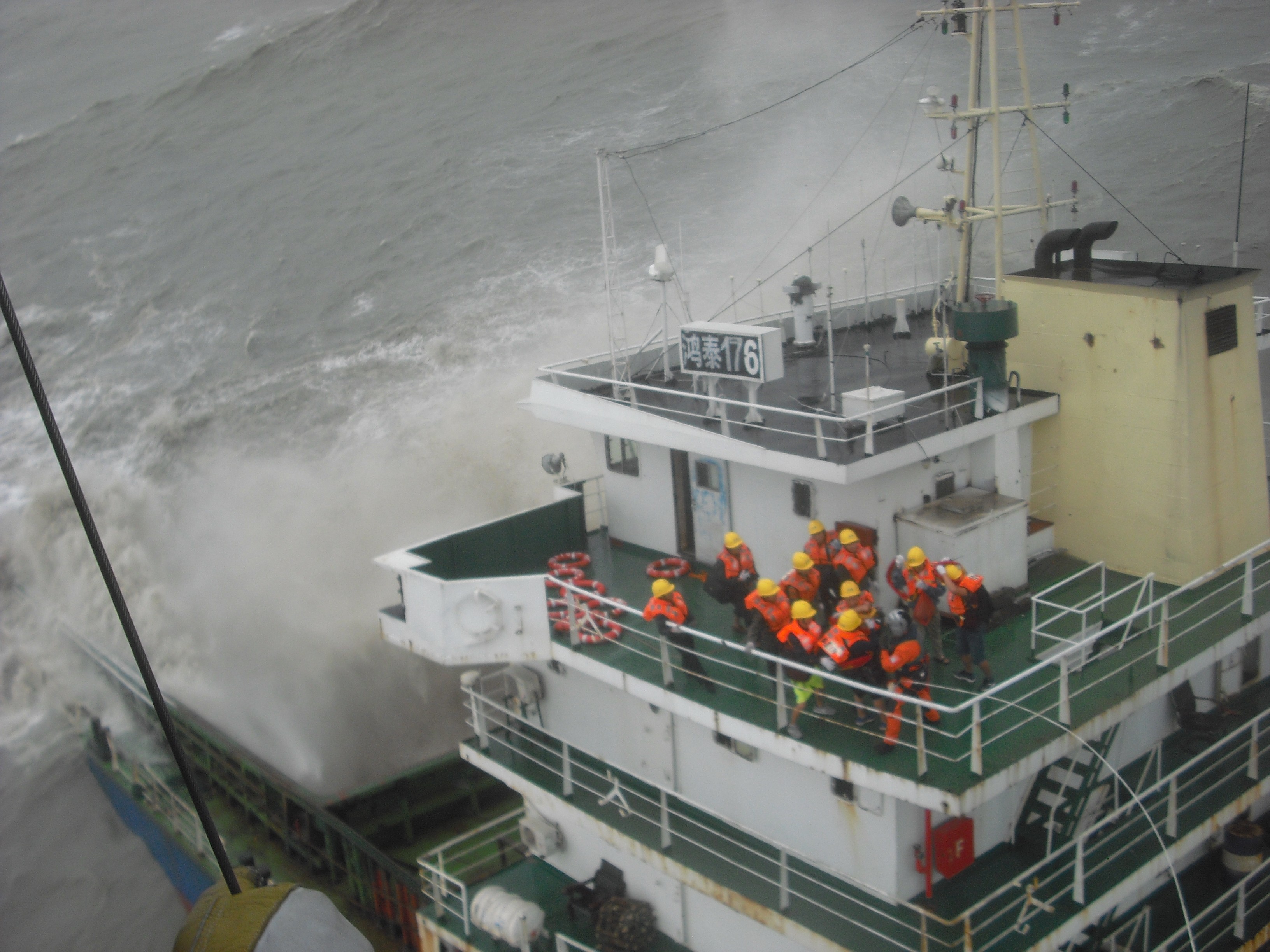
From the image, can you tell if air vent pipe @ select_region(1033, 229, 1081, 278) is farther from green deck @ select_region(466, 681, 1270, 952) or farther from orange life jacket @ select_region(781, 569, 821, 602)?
green deck @ select_region(466, 681, 1270, 952)

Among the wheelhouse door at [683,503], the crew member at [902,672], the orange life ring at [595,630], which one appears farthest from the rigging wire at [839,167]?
the crew member at [902,672]

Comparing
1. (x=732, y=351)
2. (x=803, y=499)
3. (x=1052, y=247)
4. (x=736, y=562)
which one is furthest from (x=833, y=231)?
(x=736, y=562)

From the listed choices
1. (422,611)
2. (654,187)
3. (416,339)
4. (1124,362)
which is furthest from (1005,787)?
(654,187)

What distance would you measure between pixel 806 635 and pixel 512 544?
4.70m

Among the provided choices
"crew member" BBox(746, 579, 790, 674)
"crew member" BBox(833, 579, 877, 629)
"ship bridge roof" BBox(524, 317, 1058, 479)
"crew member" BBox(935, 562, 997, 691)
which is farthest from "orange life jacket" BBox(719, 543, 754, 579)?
"crew member" BBox(935, 562, 997, 691)

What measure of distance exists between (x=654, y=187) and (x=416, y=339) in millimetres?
9281

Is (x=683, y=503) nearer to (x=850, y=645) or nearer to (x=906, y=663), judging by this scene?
(x=850, y=645)

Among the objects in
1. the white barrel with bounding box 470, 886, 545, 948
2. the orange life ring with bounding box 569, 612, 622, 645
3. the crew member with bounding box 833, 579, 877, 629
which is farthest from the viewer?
the white barrel with bounding box 470, 886, 545, 948

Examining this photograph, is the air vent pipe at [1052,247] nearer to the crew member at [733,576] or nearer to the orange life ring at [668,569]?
the crew member at [733,576]

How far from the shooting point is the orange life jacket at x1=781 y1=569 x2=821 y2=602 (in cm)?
915

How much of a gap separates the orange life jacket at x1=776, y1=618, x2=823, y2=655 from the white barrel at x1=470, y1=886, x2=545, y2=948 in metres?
4.14

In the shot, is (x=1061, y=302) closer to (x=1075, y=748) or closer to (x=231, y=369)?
(x=1075, y=748)

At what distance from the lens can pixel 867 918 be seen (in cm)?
879

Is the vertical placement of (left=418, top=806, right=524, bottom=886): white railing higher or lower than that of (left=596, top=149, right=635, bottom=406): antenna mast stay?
lower
